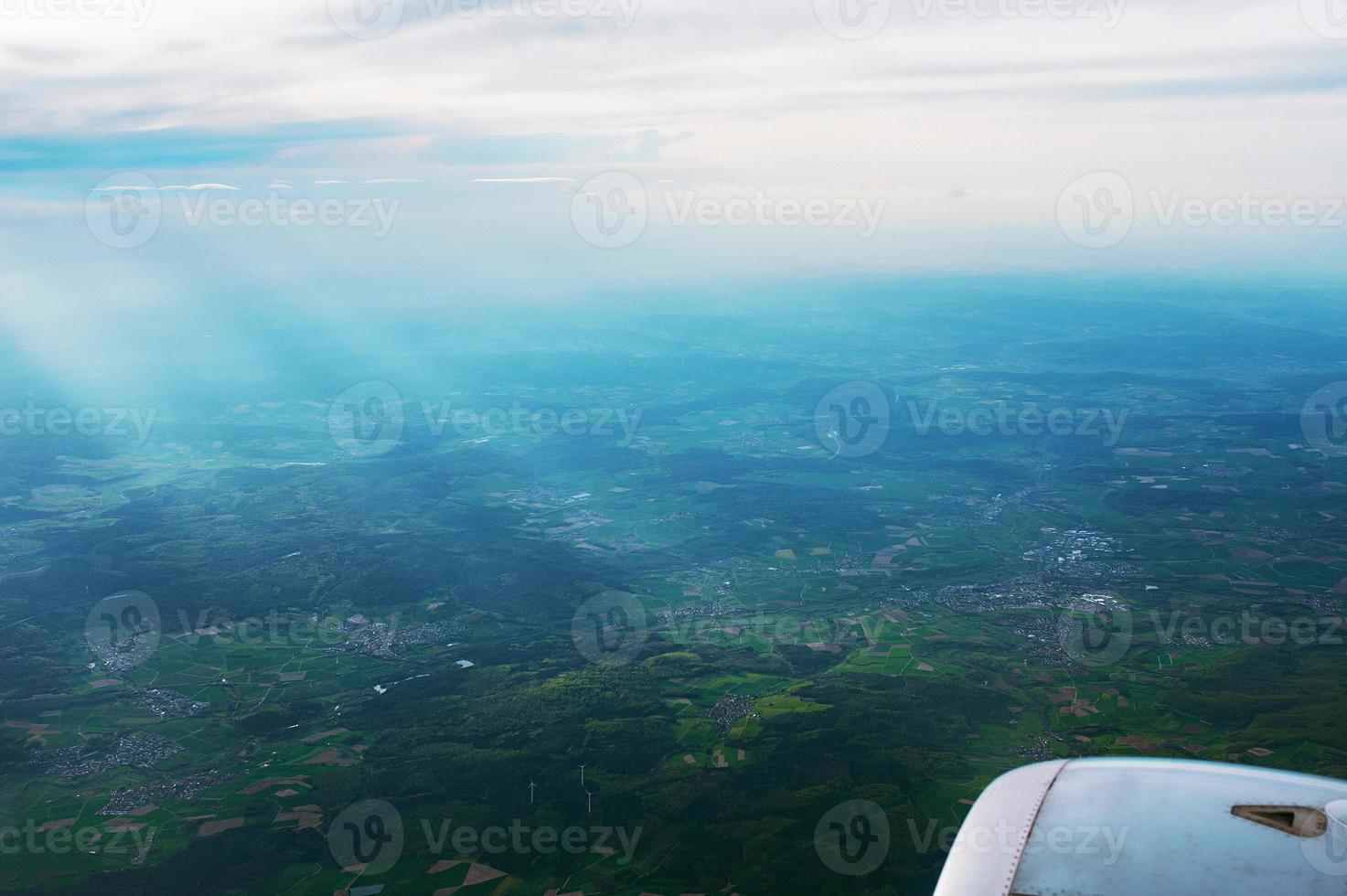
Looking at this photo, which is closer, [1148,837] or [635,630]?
[1148,837]

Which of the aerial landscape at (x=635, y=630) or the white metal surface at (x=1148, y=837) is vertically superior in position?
the white metal surface at (x=1148, y=837)

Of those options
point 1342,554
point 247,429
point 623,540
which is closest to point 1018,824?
point 623,540

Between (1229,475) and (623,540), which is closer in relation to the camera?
(623,540)

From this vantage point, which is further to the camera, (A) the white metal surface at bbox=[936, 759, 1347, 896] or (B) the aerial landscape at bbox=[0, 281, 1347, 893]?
(B) the aerial landscape at bbox=[0, 281, 1347, 893]

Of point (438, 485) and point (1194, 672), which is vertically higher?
point (438, 485)

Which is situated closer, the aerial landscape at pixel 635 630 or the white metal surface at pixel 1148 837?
the white metal surface at pixel 1148 837

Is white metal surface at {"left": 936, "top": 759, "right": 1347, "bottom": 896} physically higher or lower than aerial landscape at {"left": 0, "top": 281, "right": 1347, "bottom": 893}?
higher

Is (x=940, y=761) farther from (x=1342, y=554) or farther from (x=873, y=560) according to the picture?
(x=1342, y=554)

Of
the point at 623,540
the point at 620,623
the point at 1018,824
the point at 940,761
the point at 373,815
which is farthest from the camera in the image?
the point at 623,540

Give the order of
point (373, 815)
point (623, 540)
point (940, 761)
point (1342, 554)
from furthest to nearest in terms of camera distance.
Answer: point (623, 540)
point (1342, 554)
point (940, 761)
point (373, 815)

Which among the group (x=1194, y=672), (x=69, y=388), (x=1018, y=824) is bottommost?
(x=1194, y=672)

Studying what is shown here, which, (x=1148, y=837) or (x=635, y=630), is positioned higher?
(x=1148, y=837)
